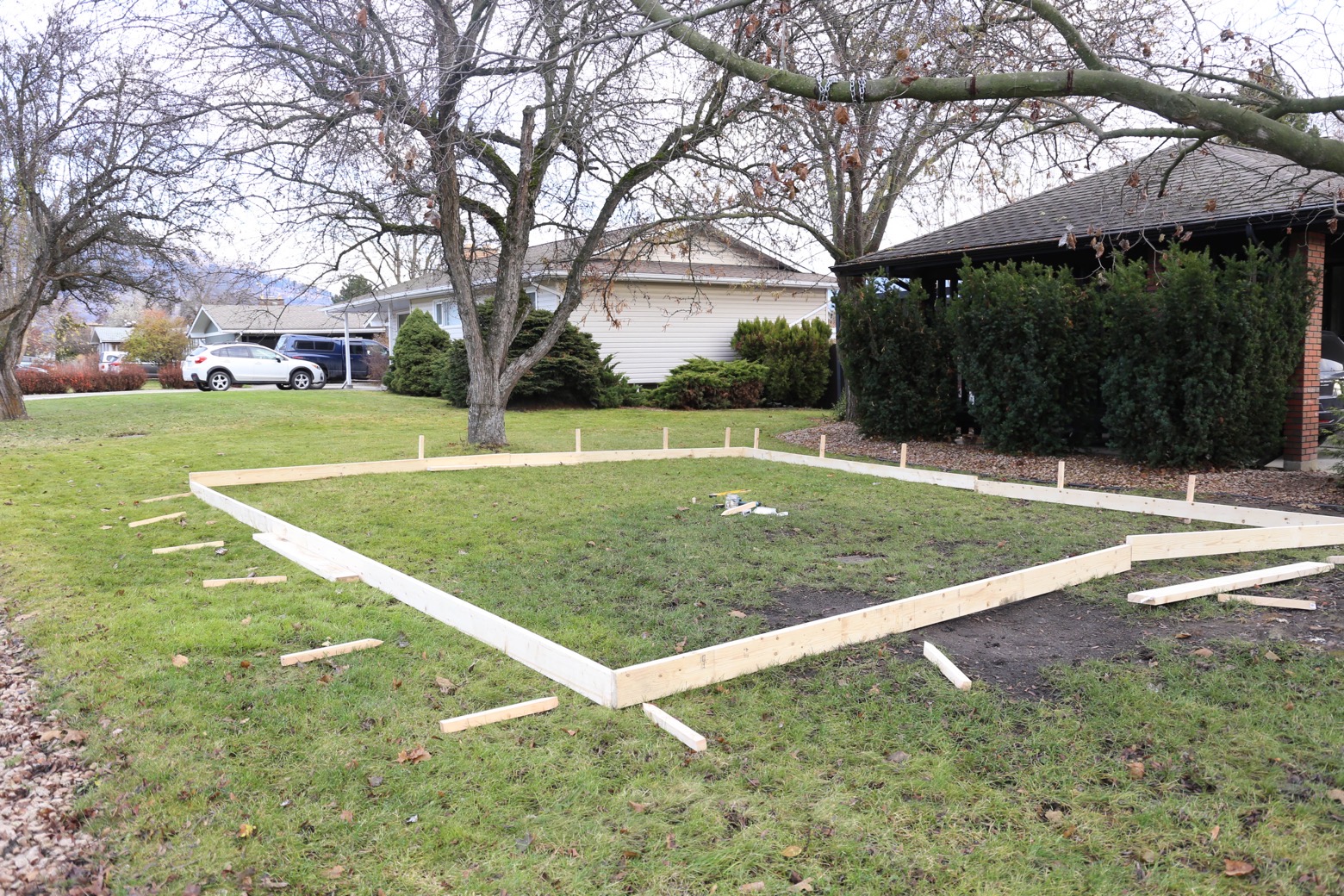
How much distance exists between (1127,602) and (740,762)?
339 centimetres

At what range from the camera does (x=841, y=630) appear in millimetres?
4891

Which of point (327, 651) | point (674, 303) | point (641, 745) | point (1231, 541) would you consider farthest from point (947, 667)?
point (674, 303)

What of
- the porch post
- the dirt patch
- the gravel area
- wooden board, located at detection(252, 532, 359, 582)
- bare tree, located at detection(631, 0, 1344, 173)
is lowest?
the gravel area

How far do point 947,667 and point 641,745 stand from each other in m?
1.69

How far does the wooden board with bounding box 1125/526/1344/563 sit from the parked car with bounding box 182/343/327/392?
85.3 feet

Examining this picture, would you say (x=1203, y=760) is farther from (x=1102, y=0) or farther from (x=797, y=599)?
(x=1102, y=0)

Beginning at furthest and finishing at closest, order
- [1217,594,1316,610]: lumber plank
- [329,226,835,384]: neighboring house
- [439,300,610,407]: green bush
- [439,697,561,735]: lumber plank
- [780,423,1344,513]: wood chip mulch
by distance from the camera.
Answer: [329,226,835,384]: neighboring house < [439,300,610,407]: green bush < [780,423,1344,513]: wood chip mulch < [1217,594,1316,610]: lumber plank < [439,697,561,735]: lumber plank

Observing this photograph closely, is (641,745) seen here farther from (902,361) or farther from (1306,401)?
(902,361)

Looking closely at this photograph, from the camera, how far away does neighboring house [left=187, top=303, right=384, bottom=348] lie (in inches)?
1633

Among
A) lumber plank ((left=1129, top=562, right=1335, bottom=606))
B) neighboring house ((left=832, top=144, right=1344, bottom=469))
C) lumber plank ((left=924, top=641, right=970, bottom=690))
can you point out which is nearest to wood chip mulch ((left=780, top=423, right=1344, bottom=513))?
neighboring house ((left=832, top=144, right=1344, bottom=469))

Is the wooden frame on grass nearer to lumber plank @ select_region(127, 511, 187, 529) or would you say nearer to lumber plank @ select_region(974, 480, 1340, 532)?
lumber plank @ select_region(974, 480, 1340, 532)

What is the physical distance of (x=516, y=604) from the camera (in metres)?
5.66

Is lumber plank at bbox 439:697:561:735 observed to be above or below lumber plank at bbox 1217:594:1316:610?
below

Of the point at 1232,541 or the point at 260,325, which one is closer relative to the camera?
the point at 1232,541
